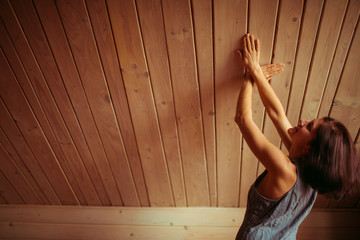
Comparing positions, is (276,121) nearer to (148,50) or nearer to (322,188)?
(322,188)

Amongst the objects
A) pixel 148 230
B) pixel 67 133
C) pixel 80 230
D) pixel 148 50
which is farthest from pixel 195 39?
pixel 80 230

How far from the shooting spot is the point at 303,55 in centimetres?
101

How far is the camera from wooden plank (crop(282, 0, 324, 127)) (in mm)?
917

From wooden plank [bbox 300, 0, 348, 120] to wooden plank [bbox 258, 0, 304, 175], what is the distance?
0.10 metres

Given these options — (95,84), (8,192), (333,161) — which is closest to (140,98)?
(95,84)

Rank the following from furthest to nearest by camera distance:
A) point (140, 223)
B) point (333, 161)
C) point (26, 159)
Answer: point (140, 223), point (26, 159), point (333, 161)

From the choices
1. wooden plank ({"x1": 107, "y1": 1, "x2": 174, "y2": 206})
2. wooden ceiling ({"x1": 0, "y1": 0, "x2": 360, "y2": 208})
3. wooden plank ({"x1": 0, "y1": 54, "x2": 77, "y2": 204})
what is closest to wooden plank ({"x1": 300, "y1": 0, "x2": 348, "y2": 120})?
wooden ceiling ({"x1": 0, "y1": 0, "x2": 360, "y2": 208})

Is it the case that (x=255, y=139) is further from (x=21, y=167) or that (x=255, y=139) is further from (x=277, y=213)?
(x=21, y=167)

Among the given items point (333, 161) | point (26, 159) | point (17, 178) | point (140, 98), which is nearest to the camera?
point (333, 161)

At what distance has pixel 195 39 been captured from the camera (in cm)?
101

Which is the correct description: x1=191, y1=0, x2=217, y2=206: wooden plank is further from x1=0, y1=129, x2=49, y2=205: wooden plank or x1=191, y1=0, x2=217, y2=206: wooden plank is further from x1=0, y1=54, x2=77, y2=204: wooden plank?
x1=0, y1=129, x2=49, y2=205: wooden plank

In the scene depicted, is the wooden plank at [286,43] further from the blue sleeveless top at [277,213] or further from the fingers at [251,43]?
the blue sleeveless top at [277,213]

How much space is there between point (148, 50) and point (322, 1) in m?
0.77

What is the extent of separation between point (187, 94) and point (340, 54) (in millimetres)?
729
